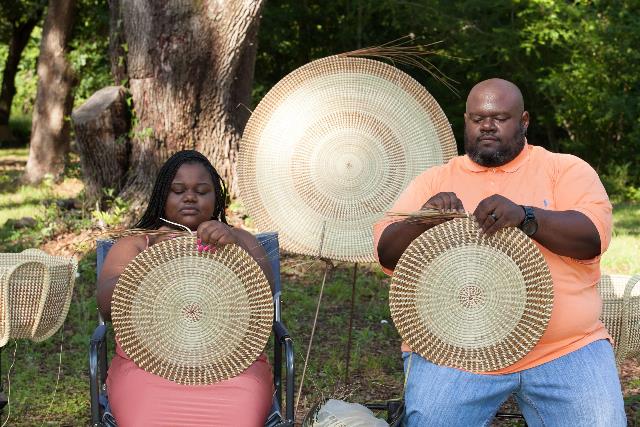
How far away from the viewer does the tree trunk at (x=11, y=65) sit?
1889cm

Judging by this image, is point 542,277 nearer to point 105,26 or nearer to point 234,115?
point 234,115

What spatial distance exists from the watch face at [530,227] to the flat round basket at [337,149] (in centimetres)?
104

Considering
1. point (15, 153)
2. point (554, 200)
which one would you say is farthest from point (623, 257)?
point (15, 153)

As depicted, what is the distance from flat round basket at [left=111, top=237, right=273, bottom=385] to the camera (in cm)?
304

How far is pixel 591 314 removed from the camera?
3.16m

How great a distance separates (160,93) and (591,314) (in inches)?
192

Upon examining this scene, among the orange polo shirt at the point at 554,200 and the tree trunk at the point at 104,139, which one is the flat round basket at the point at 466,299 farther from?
the tree trunk at the point at 104,139

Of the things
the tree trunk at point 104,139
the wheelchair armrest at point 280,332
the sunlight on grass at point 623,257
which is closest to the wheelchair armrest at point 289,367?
the wheelchair armrest at point 280,332

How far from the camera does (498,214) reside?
2936mm

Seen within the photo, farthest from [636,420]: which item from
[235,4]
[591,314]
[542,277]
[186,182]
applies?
[235,4]

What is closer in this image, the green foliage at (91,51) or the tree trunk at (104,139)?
→ the tree trunk at (104,139)

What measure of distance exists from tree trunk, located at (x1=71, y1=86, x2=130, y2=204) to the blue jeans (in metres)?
5.08

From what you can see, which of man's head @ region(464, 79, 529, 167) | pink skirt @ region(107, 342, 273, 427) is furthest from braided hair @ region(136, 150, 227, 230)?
man's head @ region(464, 79, 529, 167)

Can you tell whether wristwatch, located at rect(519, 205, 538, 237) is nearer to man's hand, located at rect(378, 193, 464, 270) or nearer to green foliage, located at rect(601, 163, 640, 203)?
man's hand, located at rect(378, 193, 464, 270)
